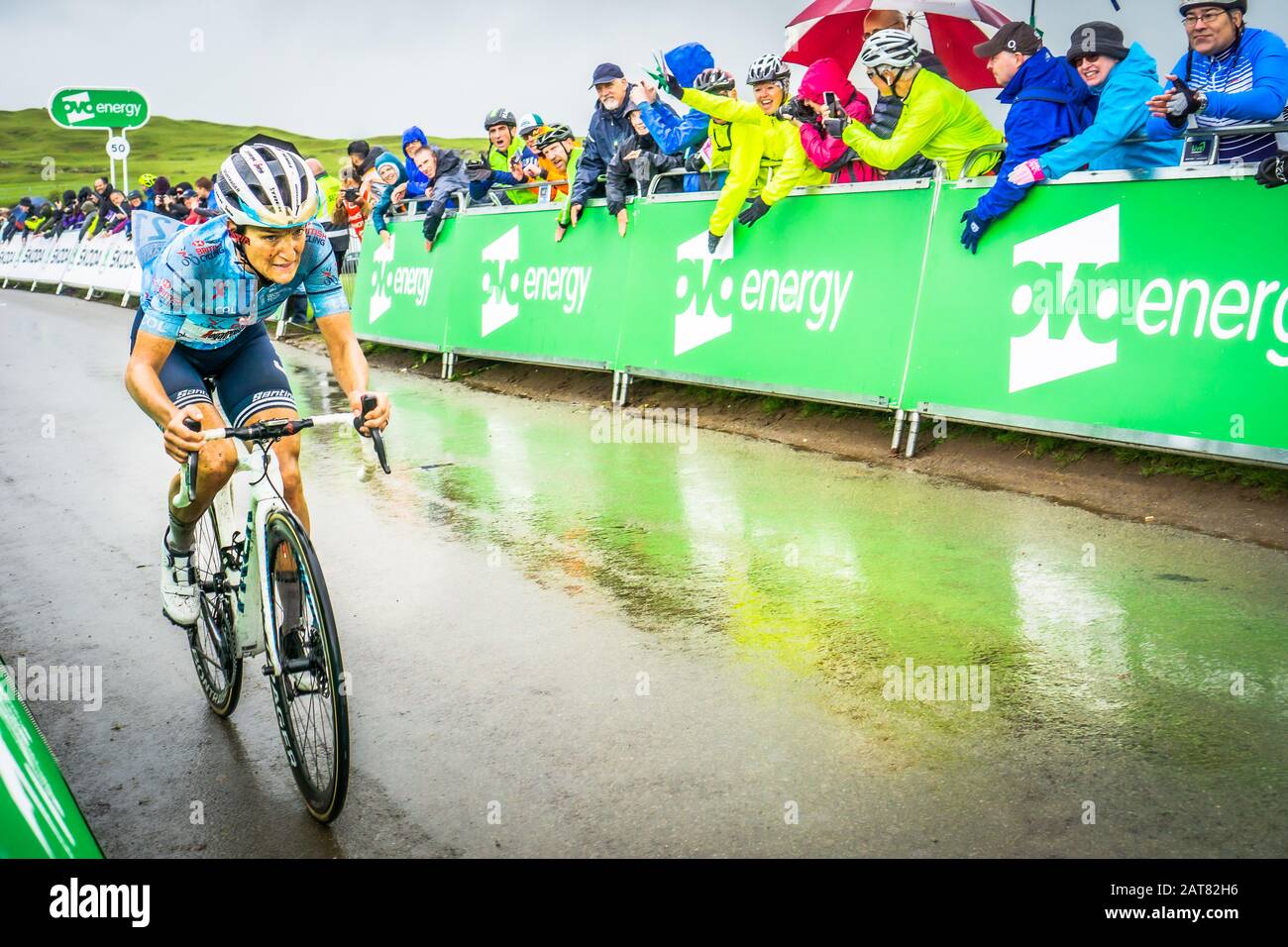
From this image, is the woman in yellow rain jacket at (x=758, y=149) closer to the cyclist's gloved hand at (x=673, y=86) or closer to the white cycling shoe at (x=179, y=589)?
the cyclist's gloved hand at (x=673, y=86)

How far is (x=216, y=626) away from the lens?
15.0ft

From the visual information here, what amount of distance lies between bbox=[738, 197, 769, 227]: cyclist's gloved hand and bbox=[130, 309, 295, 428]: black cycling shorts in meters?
5.11

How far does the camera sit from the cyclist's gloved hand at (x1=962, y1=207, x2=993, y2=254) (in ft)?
24.5

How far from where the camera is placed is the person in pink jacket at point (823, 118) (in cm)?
882

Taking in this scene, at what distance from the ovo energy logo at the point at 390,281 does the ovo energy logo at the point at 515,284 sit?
63.0 inches

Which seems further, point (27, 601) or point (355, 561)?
point (355, 561)

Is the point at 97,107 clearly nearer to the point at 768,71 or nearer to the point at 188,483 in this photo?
the point at 768,71

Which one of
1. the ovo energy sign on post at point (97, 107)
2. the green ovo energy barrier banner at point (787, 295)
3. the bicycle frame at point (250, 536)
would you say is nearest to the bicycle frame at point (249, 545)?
the bicycle frame at point (250, 536)

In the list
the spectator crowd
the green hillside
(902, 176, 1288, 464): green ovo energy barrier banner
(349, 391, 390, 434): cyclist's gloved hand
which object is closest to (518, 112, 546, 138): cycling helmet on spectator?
the spectator crowd
